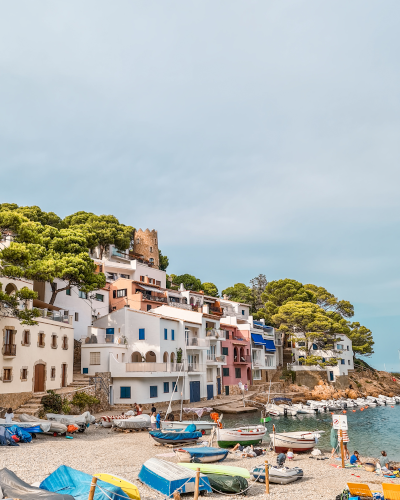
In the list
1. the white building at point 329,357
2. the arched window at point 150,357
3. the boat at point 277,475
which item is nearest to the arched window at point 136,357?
the arched window at point 150,357

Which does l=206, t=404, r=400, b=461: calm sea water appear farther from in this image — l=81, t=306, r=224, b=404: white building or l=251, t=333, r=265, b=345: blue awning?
l=251, t=333, r=265, b=345: blue awning

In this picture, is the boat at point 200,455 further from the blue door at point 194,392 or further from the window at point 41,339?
the blue door at point 194,392

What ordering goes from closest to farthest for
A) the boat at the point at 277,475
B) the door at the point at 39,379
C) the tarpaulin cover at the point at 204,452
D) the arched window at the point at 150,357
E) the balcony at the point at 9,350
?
the boat at the point at 277,475 → the tarpaulin cover at the point at 204,452 → the balcony at the point at 9,350 → the door at the point at 39,379 → the arched window at the point at 150,357

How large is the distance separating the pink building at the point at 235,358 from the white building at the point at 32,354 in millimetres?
24568

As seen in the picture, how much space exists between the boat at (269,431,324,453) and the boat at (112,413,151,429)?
28.8ft

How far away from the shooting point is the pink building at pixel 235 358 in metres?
58.4

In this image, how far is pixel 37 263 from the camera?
33688mm

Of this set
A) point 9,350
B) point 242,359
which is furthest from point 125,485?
point 242,359

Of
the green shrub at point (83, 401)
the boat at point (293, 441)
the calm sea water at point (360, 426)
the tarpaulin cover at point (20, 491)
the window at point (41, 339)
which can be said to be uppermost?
the window at point (41, 339)

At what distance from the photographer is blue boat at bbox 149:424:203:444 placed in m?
25.6

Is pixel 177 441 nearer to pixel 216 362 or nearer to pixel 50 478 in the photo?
pixel 50 478

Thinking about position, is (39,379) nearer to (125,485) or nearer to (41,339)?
(41,339)

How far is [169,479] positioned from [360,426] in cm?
3371

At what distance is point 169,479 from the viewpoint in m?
15.6
